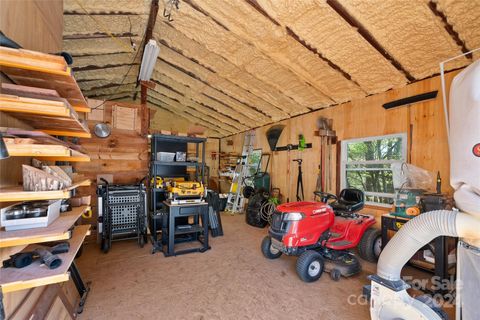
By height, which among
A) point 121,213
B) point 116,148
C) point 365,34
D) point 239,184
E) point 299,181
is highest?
point 365,34

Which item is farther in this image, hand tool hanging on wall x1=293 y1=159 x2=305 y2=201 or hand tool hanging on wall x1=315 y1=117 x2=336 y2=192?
Result: hand tool hanging on wall x1=293 y1=159 x2=305 y2=201

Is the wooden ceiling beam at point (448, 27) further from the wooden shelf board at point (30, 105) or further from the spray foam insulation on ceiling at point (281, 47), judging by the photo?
the wooden shelf board at point (30, 105)

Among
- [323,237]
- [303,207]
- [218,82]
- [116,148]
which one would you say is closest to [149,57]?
[218,82]

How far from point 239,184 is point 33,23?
17.2 ft

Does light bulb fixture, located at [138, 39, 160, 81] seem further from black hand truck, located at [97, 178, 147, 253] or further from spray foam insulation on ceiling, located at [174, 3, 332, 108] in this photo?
black hand truck, located at [97, 178, 147, 253]

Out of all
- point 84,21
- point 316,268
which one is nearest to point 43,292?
point 316,268

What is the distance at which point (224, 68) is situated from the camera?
163 inches

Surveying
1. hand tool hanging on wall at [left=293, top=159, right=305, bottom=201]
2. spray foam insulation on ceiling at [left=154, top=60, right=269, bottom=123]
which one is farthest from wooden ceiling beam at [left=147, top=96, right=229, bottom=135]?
hand tool hanging on wall at [left=293, top=159, right=305, bottom=201]

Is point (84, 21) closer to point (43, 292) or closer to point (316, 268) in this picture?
point (43, 292)

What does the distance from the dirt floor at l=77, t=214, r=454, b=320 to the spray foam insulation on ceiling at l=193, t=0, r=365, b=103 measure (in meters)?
2.70

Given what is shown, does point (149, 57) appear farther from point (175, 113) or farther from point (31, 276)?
point (175, 113)

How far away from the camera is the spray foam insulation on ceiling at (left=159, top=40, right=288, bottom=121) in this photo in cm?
427

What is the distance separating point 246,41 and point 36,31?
2.42m

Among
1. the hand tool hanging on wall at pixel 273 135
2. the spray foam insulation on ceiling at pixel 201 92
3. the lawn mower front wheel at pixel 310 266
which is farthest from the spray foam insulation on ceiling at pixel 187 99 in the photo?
the lawn mower front wheel at pixel 310 266
